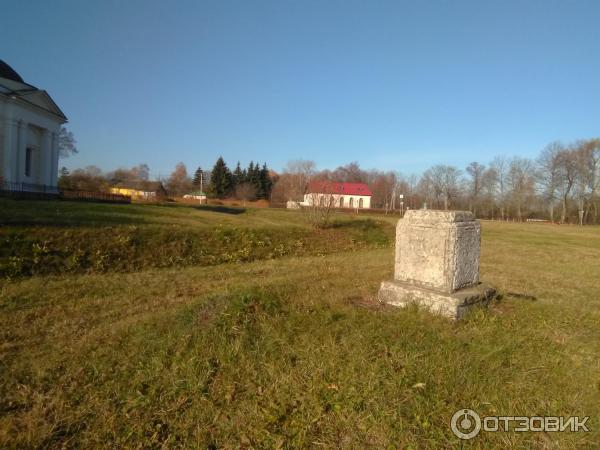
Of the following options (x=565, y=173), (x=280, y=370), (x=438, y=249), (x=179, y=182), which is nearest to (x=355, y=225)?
(x=438, y=249)

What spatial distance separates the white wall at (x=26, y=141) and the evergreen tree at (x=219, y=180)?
31361 millimetres

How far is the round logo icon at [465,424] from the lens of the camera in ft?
7.32

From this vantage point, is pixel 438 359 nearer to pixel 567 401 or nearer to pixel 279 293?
pixel 567 401

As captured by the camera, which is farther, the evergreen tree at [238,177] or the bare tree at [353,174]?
the bare tree at [353,174]

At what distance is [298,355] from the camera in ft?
10.1

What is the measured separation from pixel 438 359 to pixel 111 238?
25.1ft

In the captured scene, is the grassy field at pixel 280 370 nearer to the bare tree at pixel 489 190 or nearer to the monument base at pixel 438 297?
the monument base at pixel 438 297

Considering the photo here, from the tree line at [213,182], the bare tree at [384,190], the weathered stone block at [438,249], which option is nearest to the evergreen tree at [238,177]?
the tree line at [213,182]

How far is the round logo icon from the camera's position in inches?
87.9

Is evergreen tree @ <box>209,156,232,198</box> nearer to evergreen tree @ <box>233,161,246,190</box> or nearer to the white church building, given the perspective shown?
evergreen tree @ <box>233,161,246,190</box>

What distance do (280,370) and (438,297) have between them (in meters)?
2.28

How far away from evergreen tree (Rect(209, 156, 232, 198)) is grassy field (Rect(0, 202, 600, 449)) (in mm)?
57378

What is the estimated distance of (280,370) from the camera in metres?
2.88

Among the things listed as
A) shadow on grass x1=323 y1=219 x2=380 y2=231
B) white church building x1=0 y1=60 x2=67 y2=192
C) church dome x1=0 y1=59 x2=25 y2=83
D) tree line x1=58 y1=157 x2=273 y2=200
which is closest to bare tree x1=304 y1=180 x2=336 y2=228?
shadow on grass x1=323 y1=219 x2=380 y2=231
